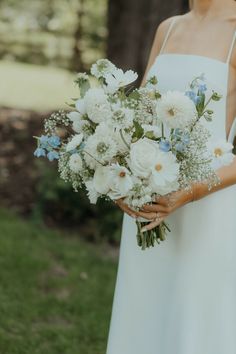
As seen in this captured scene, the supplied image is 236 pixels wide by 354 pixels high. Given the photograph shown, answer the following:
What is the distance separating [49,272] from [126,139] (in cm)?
341

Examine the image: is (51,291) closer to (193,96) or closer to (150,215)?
(150,215)

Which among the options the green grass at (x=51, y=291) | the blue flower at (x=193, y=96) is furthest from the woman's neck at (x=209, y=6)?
the green grass at (x=51, y=291)

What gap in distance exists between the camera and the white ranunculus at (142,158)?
2.45 m

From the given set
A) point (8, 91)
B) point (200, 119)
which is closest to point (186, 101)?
point (200, 119)

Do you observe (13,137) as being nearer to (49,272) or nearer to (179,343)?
(49,272)

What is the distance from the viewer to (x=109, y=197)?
8.64ft

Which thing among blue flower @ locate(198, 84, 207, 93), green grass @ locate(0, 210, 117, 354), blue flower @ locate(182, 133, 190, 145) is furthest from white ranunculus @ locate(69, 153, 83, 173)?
green grass @ locate(0, 210, 117, 354)

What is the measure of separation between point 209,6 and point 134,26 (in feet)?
15.9

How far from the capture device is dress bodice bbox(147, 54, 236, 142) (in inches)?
114

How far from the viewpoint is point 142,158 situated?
96.6 inches

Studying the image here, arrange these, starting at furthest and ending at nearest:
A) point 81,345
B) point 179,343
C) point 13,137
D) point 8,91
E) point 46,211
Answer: point 8,91, point 13,137, point 46,211, point 81,345, point 179,343

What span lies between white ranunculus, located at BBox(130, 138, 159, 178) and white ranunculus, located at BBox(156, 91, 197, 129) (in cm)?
11

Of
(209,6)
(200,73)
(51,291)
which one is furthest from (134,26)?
Result: (200,73)

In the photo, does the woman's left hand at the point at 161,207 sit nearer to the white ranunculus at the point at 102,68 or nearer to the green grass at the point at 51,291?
the white ranunculus at the point at 102,68
